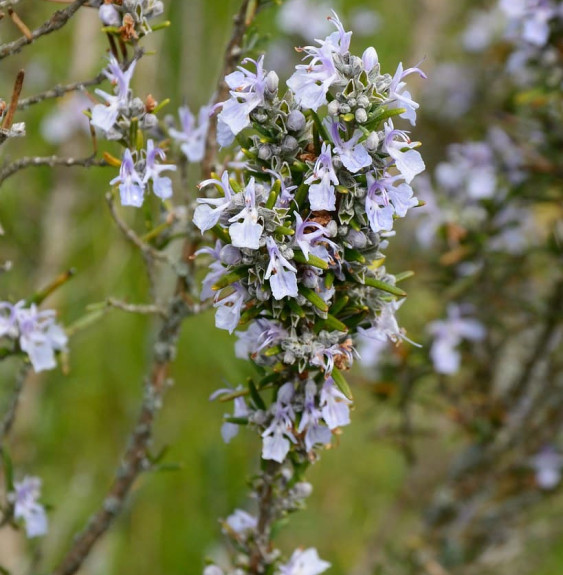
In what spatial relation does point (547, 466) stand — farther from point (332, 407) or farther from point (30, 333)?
point (30, 333)

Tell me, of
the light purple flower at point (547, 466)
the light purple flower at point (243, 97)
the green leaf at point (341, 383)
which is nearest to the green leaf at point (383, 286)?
the green leaf at point (341, 383)

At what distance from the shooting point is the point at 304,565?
3.30ft

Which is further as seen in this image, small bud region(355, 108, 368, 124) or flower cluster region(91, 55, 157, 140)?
flower cluster region(91, 55, 157, 140)

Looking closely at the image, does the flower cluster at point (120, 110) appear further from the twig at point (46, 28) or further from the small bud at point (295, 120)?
the small bud at point (295, 120)

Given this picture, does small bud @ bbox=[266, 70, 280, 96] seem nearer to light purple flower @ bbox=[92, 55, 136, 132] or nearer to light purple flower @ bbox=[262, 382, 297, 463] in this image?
light purple flower @ bbox=[92, 55, 136, 132]

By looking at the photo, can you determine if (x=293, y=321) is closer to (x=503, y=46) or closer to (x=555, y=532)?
(x=503, y=46)

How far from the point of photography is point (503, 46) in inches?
76.5

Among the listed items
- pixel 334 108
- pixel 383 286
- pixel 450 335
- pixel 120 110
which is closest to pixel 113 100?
pixel 120 110

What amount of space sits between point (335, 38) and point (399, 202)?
0.22m

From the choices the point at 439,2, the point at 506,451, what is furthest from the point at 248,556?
the point at 439,2

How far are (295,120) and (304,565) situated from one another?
0.62m

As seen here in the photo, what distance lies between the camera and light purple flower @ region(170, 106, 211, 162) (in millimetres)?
1112

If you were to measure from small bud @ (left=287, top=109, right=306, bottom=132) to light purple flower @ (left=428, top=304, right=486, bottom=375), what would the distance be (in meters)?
1.04

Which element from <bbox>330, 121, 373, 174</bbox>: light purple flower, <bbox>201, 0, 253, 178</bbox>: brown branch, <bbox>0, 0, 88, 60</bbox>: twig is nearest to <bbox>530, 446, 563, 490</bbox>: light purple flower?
<bbox>201, 0, 253, 178</bbox>: brown branch
